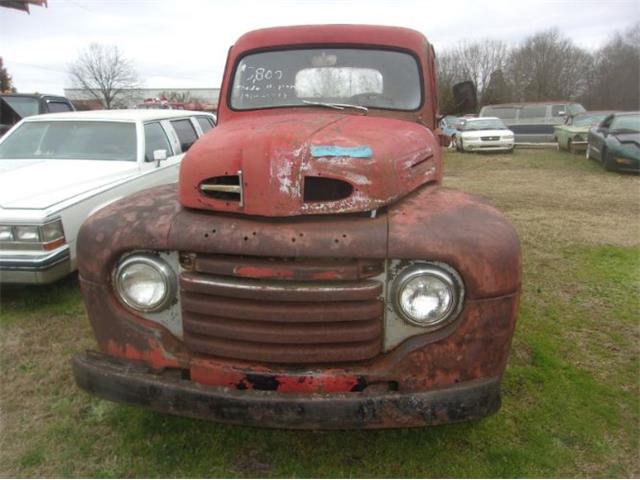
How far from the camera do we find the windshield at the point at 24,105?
10.8 meters

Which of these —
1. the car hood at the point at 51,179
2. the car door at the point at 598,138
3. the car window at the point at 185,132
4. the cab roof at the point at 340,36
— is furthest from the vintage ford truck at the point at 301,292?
the car door at the point at 598,138

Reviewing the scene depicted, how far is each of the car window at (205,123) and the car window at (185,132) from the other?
0.88 feet

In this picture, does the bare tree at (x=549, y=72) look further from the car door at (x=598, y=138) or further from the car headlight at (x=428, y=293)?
the car headlight at (x=428, y=293)

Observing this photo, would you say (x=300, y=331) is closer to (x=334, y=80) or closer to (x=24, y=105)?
(x=334, y=80)

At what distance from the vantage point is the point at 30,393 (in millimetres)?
3209

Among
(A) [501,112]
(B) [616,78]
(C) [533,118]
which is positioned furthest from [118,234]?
(B) [616,78]

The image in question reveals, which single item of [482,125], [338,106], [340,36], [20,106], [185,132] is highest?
[340,36]

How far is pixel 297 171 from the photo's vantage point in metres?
2.23

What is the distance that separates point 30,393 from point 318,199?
7.57 ft

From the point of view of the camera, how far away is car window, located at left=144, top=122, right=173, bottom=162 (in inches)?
231

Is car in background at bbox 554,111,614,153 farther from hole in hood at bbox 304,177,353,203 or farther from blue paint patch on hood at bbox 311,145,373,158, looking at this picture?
hole in hood at bbox 304,177,353,203

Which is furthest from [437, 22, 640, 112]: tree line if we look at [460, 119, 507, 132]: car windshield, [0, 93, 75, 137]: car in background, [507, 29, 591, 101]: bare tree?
[0, 93, 75, 137]: car in background

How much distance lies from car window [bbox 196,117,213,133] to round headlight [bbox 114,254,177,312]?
5511 millimetres

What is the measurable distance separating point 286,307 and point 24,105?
11.1 metres
